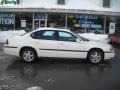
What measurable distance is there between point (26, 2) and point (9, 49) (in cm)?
1687

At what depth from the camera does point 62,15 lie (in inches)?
1151

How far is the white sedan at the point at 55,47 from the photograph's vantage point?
43.6ft

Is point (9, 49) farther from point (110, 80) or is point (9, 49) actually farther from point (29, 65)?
point (110, 80)

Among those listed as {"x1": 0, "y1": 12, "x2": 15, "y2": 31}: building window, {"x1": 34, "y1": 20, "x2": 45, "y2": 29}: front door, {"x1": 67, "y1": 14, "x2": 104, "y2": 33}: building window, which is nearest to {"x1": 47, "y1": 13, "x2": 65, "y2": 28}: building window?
{"x1": 34, "y1": 20, "x2": 45, "y2": 29}: front door

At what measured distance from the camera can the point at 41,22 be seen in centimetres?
2972

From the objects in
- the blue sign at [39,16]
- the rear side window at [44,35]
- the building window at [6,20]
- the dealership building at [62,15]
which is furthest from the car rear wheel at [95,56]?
the building window at [6,20]

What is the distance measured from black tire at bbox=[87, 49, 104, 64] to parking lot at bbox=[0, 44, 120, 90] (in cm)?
24

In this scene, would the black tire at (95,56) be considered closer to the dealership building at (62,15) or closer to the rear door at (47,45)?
the rear door at (47,45)

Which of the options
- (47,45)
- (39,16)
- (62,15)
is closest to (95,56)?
(47,45)

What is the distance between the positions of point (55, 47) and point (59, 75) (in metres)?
2.62

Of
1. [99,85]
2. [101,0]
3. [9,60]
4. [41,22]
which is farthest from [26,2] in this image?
[99,85]

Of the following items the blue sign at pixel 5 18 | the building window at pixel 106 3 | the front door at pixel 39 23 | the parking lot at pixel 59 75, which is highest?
the building window at pixel 106 3

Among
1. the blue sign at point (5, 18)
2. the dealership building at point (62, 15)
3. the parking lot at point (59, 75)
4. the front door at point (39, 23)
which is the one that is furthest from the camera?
the front door at point (39, 23)

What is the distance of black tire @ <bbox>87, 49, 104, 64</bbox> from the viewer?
1345cm
